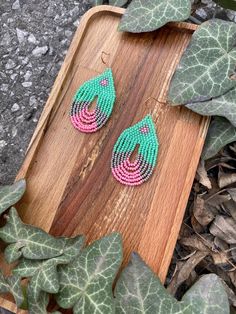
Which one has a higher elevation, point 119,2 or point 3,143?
point 119,2

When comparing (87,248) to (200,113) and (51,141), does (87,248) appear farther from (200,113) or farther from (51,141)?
(200,113)

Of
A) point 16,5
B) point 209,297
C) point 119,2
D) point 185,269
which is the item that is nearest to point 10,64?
point 16,5

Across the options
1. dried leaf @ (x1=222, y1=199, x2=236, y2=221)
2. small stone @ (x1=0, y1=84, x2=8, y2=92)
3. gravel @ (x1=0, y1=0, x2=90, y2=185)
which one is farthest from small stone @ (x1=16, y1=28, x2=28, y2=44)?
dried leaf @ (x1=222, y1=199, x2=236, y2=221)

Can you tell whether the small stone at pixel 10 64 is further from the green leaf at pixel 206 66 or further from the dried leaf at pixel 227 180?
the dried leaf at pixel 227 180

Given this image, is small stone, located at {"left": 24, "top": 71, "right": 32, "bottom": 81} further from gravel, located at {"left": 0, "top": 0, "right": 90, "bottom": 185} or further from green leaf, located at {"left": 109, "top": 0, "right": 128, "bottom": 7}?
green leaf, located at {"left": 109, "top": 0, "right": 128, "bottom": 7}

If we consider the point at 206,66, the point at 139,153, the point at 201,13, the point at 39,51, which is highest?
the point at 201,13

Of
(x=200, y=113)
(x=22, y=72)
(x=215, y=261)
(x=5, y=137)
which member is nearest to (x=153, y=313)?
(x=215, y=261)

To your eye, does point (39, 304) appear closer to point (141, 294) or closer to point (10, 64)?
point (141, 294)

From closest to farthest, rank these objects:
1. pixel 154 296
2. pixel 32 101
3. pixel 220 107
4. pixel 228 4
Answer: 1. pixel 154 296
2. pixel 220 107
3. pixel 228 4
4. pixel 32 101
